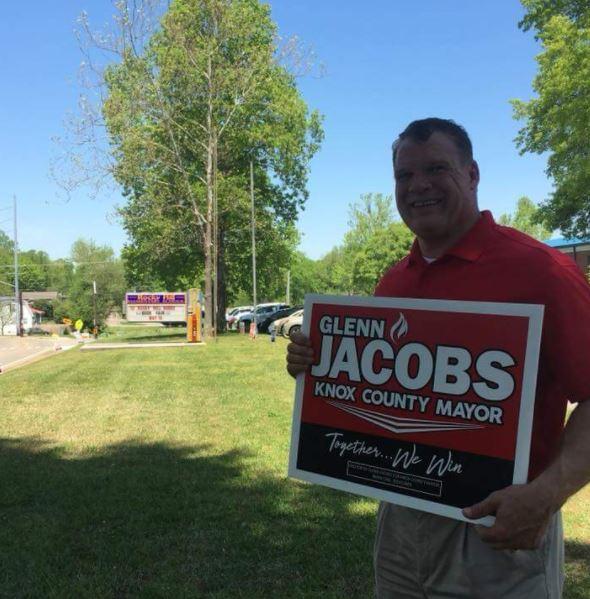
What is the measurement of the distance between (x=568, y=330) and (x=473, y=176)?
0.66 meters

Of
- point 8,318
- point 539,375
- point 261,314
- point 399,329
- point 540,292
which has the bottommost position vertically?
point 8,318

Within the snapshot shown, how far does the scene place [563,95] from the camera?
1850 cm

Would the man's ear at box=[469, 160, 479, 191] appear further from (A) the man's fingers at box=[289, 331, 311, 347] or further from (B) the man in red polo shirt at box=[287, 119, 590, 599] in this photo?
(A) the man's fingers at box=[289, 331, 311, 347]

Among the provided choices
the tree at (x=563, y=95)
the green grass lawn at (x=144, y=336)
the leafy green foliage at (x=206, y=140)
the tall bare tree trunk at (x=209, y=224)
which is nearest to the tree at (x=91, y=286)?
the green grass lawn at (x=144, y=336)

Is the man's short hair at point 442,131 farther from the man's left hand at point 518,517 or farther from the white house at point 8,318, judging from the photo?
the white house at point 8,318

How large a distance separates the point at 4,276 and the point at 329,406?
110291mm

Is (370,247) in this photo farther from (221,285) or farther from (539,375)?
(539,375)

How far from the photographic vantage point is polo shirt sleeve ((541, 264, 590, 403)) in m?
1.61

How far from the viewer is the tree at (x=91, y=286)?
43.1 metres

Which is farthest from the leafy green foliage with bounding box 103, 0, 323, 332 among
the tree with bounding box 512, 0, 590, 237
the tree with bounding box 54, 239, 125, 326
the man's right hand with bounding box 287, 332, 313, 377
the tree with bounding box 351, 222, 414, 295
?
the man's right hand with bounding box 287, 332, 313, 377

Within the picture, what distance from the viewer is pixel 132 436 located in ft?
23.7

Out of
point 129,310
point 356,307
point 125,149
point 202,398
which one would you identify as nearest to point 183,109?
point 125,149

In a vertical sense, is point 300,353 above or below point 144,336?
above

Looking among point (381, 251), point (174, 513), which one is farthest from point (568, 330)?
point (381, 251)
